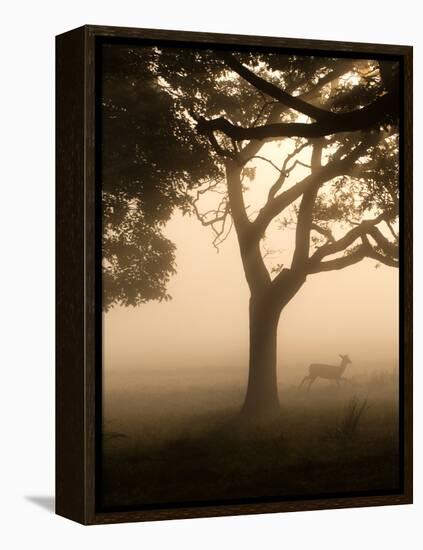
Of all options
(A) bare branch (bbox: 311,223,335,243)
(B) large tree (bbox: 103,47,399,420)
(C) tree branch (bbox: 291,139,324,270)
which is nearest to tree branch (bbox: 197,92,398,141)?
(B) large tree (bbox: 103,47,399,420)

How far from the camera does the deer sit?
11375 mm

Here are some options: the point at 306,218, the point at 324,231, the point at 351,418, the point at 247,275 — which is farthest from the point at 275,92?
the point at 351,418

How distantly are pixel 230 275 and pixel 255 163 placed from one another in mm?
730

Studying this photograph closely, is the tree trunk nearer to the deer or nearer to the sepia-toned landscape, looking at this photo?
the sepia-toned landscape

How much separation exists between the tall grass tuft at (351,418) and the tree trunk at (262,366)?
48 cm

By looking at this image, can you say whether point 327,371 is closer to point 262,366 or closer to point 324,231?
point 262,366

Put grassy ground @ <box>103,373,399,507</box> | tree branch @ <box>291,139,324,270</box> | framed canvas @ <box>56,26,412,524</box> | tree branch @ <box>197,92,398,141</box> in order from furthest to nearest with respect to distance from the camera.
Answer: tree branch @ <box>291,139,324,270</box>, tree branch @ <box>197,92,398,141</box>, grassy ground @ <box>103,373,399,507</box>, framed canvas @ <box>56,26,412,524</box>

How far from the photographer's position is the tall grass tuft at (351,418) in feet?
37.6

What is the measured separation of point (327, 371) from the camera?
37.5 ft

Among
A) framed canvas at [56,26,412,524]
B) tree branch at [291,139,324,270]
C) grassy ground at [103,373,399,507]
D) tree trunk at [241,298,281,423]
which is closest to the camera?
framed canvas at [56,26,412,524]

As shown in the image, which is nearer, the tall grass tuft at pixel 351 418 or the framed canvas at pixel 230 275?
the framed canvas at pixel 230 275

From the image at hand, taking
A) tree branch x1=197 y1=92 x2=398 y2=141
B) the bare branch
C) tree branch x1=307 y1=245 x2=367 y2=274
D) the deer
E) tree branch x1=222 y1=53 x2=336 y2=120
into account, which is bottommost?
the deer

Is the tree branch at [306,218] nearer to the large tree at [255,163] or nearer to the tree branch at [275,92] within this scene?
the large tree at [255,163]

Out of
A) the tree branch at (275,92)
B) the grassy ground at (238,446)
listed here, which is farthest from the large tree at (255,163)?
the grassy ground at (238,446)
